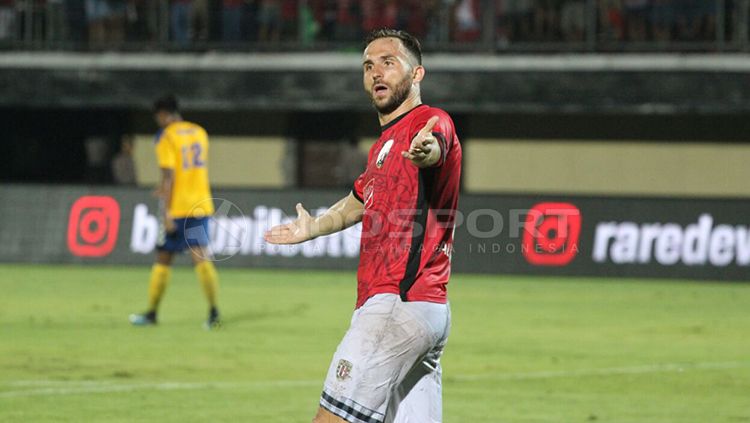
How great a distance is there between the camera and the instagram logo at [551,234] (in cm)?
2298

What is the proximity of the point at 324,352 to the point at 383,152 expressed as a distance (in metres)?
7.50

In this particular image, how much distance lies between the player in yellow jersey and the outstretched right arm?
8.50 m

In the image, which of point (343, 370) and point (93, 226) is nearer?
point (343, 370)

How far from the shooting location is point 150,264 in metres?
24.4

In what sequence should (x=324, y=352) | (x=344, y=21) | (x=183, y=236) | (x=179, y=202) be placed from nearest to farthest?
(x=324, y=352)
(x=183, y=236)
(x=179, y=202)
(x=344, y=21)

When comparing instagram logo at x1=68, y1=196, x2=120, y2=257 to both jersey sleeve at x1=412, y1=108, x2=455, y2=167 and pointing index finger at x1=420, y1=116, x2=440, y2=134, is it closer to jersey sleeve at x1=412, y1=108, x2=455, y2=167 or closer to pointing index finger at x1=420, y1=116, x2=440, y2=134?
jersey sleeve at x1=412, y1=108, x2=455, y2=167

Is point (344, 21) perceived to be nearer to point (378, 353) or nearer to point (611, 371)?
point (611, 371)

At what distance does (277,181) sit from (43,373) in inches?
827

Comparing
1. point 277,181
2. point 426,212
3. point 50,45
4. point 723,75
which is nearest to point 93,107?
point 50,45

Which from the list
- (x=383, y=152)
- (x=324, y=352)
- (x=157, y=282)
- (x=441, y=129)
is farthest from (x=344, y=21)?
(x=441, y=129)

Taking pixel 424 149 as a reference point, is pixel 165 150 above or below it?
below

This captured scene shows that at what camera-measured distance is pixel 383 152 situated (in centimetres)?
621

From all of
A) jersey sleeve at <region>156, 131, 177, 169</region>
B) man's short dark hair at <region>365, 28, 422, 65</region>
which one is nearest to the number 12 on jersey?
jersey sleeve at <region>156, 131, 177, 169</region>

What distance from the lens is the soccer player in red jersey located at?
6.04 meters
